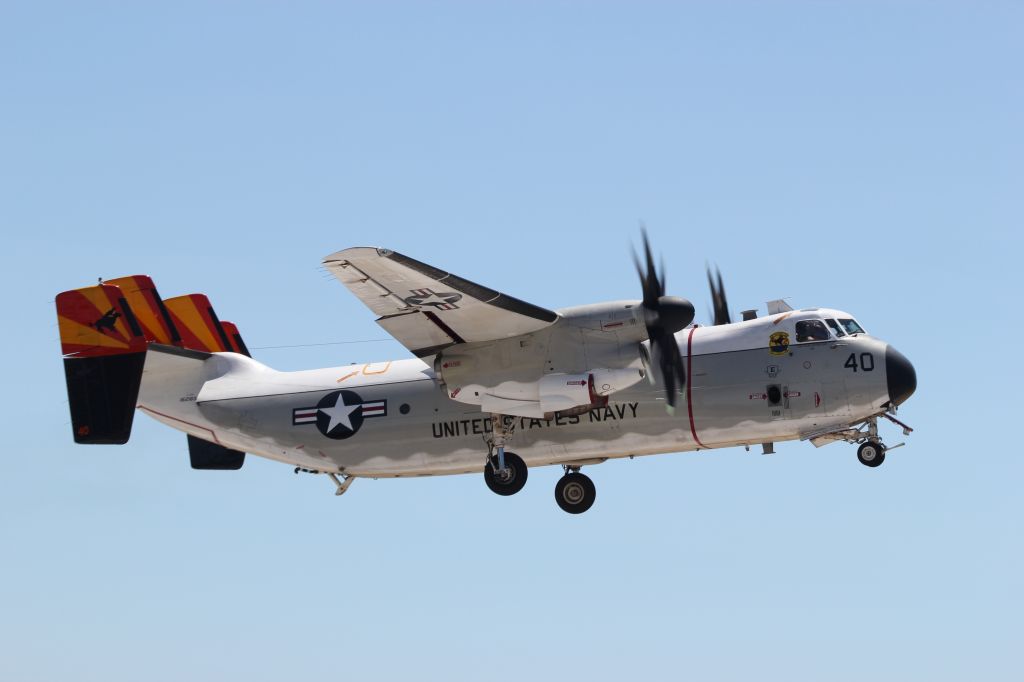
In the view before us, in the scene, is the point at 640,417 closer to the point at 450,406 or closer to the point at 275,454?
the point at 450,406

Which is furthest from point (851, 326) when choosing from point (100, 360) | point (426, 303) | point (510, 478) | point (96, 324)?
point (96, 324)

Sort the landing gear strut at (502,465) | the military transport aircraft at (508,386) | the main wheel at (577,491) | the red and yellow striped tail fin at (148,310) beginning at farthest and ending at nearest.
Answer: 1. the red and yellow striped tail fin at (148,310)
2. the main wheel at (577,491)
3. the landing gear strut at (502,465)
4. the military transport aircraft at (508,386)

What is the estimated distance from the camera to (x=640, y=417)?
30.5 m

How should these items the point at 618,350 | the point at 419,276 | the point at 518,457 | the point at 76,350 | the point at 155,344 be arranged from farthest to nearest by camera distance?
1. the point at 155,344
2. the point at 76,350
3. the point at 518,457
4. the point at 618,350
5. the point at 419,276

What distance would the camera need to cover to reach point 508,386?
3009 centimetres

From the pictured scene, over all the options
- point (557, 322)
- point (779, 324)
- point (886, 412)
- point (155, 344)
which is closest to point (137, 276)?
point (155, 344)

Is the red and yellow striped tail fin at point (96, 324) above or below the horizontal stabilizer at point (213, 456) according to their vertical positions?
above

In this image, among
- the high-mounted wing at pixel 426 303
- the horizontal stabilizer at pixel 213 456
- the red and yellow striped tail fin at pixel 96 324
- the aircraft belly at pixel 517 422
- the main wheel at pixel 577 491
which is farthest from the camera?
the horizontal stabilizer at pixel 213 456

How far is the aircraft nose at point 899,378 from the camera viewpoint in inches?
1158

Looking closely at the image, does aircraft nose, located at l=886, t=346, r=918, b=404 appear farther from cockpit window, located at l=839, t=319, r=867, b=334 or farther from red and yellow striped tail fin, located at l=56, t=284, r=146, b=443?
red and yellow striped tail fin, located at l=56, t=284, r=146, b=443

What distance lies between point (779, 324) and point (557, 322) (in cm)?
476

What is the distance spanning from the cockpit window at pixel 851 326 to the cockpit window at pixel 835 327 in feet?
0.40

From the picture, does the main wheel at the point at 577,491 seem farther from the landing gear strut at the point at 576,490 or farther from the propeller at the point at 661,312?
the propeller at the point at 661,312

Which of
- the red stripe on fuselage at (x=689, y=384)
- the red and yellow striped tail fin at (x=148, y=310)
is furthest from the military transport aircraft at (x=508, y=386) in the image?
the red and yellow striped tail fin at (x=148, y=310)
